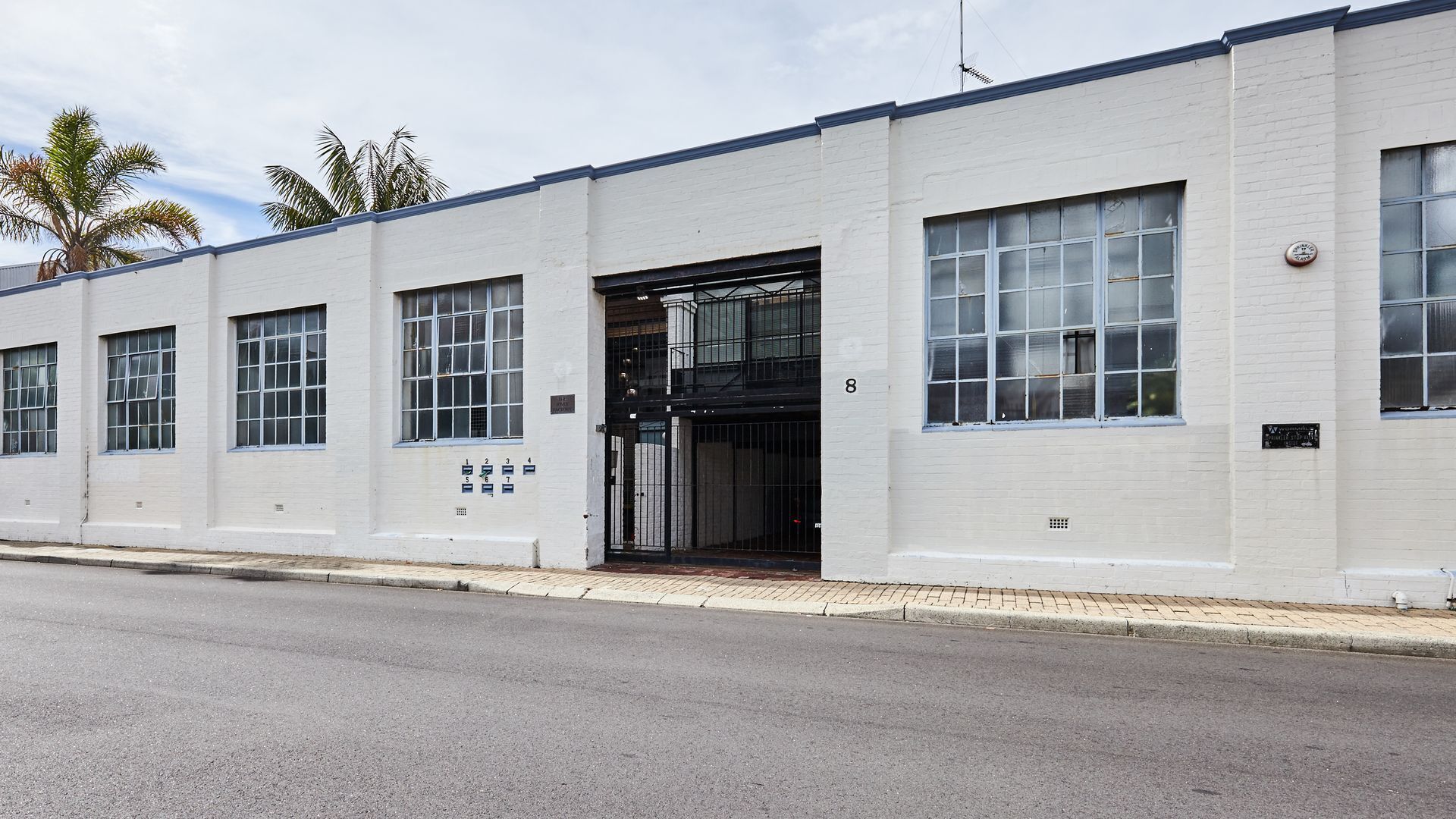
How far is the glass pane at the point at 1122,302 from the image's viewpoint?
32.8 ft

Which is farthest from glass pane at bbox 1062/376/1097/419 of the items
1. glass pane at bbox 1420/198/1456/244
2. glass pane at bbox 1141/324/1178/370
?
glass pane at bbox 1420/198/1456/244

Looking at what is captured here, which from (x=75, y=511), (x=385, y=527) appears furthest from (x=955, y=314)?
(x=75, y=511)

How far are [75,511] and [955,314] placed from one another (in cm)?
1858

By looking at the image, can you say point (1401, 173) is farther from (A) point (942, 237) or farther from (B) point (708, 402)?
(B) point (708, 402)

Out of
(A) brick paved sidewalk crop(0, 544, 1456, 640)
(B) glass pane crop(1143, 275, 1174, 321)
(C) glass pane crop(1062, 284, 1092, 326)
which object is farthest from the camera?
(C) glass pane crop(1062, 284, 1092, 326)

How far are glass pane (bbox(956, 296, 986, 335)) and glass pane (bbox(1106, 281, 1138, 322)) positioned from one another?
1.43 m

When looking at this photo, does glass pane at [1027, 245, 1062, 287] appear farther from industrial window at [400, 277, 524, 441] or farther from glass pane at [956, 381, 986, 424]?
industrial window at [400, 277, 524, 441]

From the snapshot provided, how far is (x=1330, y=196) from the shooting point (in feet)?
29.5

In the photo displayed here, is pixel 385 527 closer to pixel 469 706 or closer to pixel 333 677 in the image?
pixel 333 677

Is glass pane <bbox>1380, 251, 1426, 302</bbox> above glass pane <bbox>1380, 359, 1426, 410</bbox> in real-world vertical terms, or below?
above

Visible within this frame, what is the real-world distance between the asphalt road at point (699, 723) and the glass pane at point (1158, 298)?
3.96m

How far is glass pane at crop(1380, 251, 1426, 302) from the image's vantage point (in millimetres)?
8969

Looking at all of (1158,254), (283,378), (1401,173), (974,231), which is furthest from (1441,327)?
(283,378)

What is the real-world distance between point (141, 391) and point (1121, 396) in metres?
18.5
